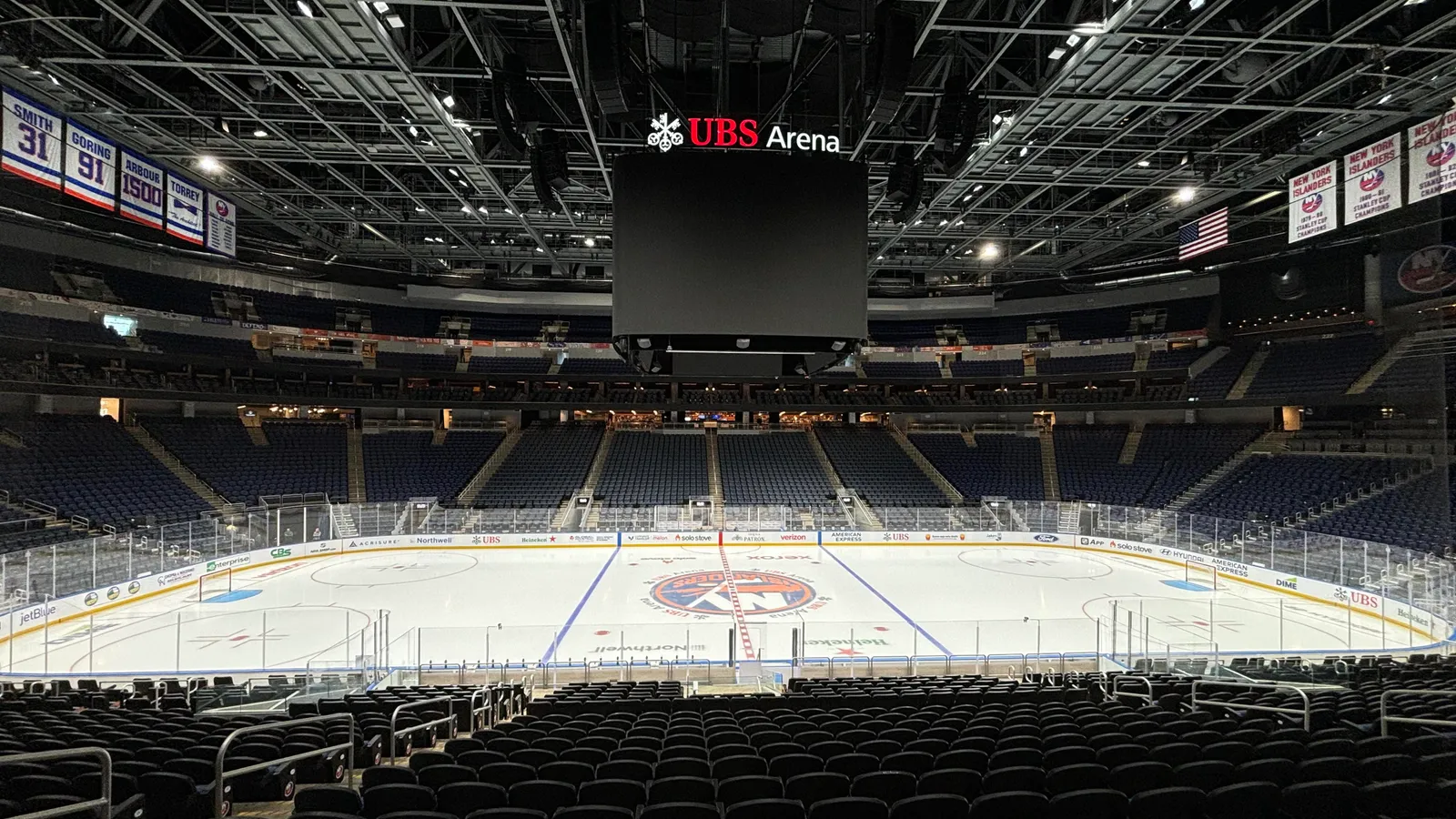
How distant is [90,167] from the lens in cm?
1334

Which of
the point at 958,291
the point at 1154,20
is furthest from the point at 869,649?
the point at 958,291

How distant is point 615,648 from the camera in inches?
473

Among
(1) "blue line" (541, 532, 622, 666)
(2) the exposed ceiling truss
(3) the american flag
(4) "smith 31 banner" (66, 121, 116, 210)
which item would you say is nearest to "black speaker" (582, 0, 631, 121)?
(2) the exposed ceiling truss

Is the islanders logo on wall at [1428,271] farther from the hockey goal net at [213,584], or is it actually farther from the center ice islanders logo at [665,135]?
the hockey goal net at [213,584]

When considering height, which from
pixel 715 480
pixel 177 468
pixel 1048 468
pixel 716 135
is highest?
pixel 716 135

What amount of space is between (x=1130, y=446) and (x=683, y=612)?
2614 centimetres

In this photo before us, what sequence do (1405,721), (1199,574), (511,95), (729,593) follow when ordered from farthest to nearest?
(1199,574)
(729,593)
(511,95)
(1405,721)

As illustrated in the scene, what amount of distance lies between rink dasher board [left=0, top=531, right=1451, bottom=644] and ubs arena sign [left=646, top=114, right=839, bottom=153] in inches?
581

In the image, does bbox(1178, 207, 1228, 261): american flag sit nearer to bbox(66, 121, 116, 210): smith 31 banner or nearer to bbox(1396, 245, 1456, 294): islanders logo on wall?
bbox(1396, 245, 1456, 294): islanders logo on wall

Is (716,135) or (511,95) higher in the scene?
(511,95)

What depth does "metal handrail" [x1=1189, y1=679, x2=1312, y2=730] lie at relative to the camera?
238 inches

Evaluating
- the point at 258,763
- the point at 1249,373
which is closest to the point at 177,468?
the point at 258,763

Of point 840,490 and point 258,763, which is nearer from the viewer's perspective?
point 258,763

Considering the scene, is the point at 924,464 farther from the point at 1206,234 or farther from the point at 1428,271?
the point at 1428,271
